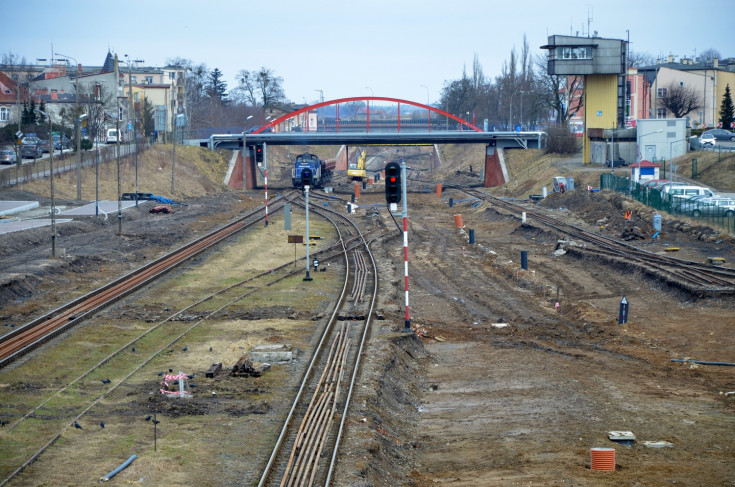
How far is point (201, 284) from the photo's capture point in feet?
105

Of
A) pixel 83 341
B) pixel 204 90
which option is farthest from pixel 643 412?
pixel 204 90

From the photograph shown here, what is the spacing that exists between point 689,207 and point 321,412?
113 ft

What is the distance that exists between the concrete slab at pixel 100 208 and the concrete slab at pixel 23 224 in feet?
11.2

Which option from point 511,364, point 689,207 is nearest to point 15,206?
point 511,364

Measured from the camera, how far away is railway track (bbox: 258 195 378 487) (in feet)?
43.1

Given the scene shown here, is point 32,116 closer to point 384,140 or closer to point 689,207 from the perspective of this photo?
point 384,140

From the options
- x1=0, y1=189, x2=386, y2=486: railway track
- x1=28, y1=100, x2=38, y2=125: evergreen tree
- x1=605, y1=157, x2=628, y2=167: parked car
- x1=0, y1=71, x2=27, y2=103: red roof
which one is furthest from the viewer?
x1=0, y1=71, x2=27, y2=103: red roof

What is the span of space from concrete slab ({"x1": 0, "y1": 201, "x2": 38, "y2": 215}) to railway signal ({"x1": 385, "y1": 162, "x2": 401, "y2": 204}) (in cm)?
3328

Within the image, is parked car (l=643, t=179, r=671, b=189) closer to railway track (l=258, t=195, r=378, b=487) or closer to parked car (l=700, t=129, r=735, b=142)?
parked car (l=700, t=129, r=735, b=142)

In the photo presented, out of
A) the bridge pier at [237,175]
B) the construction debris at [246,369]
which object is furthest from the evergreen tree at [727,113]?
the construction debris at [246,369]

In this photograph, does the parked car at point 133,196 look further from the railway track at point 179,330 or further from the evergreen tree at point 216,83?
the evergreen tree at point 216,83

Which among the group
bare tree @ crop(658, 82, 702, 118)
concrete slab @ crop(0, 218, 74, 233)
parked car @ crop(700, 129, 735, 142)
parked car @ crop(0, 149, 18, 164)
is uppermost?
bare tree @ crop(658, 82, 702, 118)

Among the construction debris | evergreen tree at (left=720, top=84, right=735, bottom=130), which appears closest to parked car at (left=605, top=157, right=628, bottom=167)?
evergreen tree at (left=720, top=84, right=735, bottom=130)

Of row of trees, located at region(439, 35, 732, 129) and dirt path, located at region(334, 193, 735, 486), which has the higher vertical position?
row of trees, located at region(439, 35, 732, 129)
